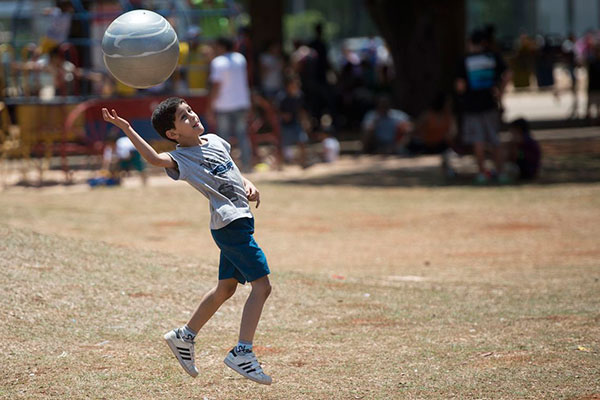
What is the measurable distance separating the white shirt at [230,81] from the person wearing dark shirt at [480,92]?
3.33 meters

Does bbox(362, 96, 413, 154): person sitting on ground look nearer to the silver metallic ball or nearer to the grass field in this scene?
the grass field

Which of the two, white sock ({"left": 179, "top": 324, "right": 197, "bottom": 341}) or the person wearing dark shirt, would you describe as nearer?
white sock ({"left": 179, "top": 324, "right": 197, "bottom": 341})

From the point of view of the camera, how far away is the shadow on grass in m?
15.1

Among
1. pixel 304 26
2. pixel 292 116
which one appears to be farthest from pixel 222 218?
pixel 304 26

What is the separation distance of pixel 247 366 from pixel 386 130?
1369 cm

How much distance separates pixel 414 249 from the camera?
10.5 m

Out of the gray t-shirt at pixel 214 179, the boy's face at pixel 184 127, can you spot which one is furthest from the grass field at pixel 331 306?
the boy's face at pixel 184 127

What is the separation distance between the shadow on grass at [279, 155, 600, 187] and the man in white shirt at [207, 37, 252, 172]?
1.14m

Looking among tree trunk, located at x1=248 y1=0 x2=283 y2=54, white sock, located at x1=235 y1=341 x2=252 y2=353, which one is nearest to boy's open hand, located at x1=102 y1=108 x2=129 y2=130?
white sock, located at x1=235 y1=341 x2=252 y2=353

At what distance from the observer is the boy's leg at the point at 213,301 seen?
5508 millimetres

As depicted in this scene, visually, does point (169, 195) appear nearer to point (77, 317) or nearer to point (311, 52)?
point (77, 317)

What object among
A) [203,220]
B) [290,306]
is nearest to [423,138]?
[203,220]

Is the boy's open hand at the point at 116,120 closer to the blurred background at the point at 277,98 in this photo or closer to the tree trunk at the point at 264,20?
the blurred background at the point at 277,98

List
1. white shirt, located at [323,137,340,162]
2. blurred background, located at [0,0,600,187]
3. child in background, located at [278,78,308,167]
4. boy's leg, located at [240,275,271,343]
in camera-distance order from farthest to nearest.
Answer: white shirt, located at [323,137,340,162] < child in background, located at [278,78,308,167] < blurred background, located at [0,0,600,187] < boy's leg, located at [240,275,271,343]
